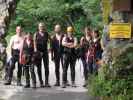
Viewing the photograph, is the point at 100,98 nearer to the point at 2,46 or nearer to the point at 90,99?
the point at 90,99

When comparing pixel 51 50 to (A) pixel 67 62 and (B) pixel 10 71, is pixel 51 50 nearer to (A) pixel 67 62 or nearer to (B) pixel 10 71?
(A) pixel 67 62

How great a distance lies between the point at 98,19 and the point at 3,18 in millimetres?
14064

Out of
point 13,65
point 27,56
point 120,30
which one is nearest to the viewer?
point 120,30

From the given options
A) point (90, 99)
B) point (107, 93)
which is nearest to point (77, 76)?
point (90, 99)

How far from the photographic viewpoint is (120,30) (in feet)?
41.8

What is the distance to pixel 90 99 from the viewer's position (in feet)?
43.3

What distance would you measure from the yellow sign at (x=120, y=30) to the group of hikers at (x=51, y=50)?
294cm

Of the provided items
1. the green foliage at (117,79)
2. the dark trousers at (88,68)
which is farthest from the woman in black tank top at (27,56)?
the green foliage at (117,79)

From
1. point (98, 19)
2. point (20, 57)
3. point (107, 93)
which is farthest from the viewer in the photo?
point (98, 19)

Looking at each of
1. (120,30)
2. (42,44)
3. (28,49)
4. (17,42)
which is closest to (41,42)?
(42,44)

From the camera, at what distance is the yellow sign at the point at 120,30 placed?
12.6 m

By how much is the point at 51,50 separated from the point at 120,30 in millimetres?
3801

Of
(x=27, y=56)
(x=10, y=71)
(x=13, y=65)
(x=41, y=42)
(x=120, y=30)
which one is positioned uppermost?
(x=120, y=30)

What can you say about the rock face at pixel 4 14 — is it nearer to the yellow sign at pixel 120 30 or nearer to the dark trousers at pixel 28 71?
the dark trousers at pixel 28 71
